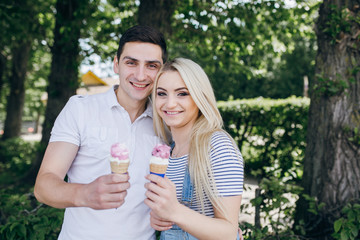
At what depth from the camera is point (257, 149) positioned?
8.83m

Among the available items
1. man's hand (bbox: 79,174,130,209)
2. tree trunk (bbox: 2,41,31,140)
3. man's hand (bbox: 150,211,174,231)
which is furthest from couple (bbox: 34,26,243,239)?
tree trunk (bbox: 2,41,31,140)

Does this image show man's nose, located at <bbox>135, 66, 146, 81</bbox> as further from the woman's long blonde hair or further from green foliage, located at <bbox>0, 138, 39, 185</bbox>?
green foliage, located at <bbox>0, 138, 39, 185</bbox>

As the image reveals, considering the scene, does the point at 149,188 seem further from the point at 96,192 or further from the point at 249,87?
the point at 249,87

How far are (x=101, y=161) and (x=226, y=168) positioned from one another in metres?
0.94

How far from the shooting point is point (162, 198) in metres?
1.63

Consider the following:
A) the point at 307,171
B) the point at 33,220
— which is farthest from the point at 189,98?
the point at 307,171

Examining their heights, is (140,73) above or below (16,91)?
above

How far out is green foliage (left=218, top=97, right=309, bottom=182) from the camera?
25.9 feet

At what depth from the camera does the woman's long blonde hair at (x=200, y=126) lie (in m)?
2.00

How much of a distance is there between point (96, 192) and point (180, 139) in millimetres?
979

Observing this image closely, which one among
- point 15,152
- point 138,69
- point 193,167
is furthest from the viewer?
point 15,152

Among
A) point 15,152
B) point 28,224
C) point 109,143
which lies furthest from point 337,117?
point 15,152

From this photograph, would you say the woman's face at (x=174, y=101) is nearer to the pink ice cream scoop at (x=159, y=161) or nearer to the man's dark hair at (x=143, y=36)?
the man's dark hair at (x=143, y=36)

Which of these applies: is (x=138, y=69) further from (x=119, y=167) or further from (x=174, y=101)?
(x=119, y=167)
